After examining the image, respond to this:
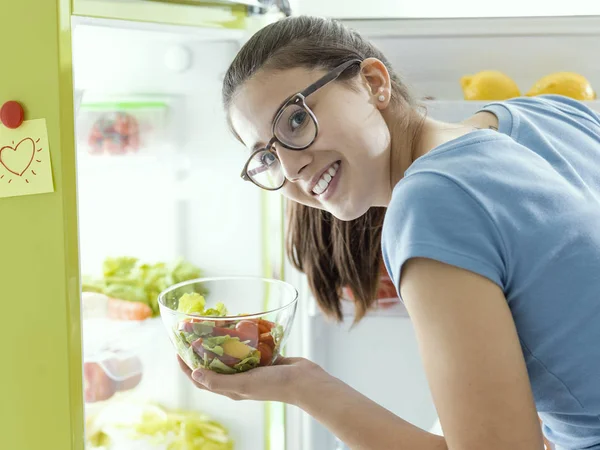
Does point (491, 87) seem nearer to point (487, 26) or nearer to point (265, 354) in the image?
point (487, 26)

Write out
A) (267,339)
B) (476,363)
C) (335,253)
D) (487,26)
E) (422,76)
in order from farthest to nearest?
(422,76)
(487,26)
(335,253)
(267,339)
(476,363)

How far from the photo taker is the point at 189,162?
5.17 feet

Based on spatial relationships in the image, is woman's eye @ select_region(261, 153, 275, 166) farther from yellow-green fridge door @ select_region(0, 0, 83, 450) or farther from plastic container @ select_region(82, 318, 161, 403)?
plastic container @ select_region(82, 318, 161, 403)

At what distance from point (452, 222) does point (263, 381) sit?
15.9 inches

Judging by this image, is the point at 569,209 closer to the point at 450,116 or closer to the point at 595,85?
the point at 450,116

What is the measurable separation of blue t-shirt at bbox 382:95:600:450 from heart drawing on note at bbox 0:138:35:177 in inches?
19.6

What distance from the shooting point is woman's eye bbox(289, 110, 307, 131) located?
96 centimetres

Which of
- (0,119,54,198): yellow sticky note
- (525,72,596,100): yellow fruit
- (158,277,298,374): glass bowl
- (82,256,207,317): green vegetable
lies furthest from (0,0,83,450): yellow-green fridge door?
→ (525,72,596,100): yellow fruit

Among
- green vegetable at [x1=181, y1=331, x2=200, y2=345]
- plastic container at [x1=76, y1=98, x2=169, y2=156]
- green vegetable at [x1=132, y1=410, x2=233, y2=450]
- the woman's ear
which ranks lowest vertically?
green vegetable at [x1=132, y1=410, x2=233, y2=450]

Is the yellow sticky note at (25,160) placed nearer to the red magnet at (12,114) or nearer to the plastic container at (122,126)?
the red magnet at (12,114)

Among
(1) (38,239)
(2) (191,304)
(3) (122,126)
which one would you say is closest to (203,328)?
(2) (191,304)

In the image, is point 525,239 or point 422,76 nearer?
point 525,239

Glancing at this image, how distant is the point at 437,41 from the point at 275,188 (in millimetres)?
741

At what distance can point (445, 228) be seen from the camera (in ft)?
2.47
